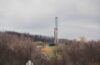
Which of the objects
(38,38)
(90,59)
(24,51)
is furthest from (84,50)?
(38,38)

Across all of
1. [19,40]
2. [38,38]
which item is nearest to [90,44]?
[19,40]

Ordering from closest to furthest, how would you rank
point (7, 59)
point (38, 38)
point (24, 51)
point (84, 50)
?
Result: point (7, 59)
point (24, 51)
point (84, 50)
point (38, 38)

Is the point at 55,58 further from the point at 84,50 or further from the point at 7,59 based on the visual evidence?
the point at 7,59

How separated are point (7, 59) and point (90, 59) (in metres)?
15.4

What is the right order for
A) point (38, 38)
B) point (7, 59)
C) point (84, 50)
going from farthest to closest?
A: point (38, 38), point (84, 50), point (7, 59)

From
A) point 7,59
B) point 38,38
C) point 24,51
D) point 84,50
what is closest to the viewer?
point 7,59

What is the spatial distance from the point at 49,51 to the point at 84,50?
25.4ft

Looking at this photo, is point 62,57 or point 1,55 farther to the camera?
point 62,57

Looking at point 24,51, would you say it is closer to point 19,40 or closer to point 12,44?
point 12,44

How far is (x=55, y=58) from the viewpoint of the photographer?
Answer: 269 feet

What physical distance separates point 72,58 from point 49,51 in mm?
8542

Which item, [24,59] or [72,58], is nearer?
[24,59]

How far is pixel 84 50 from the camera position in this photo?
3302 inches

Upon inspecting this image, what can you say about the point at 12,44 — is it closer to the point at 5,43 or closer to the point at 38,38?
the point at 5,43
